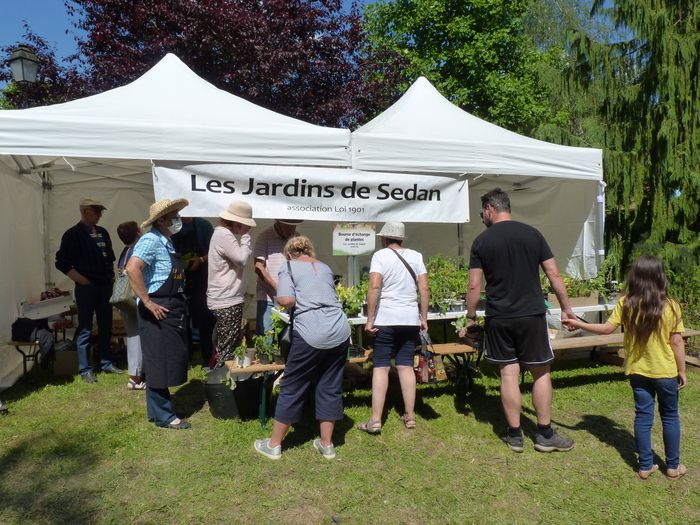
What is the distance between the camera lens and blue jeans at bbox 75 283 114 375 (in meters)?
5.18

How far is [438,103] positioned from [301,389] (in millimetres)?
4457

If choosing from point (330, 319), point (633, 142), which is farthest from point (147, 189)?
point (633, 142)

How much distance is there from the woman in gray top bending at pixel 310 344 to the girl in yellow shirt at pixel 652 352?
5.48 feet

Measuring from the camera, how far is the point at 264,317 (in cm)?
481

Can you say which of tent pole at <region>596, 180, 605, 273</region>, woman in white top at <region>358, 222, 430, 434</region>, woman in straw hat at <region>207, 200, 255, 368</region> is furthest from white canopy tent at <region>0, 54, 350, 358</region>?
tent pole at <region>596, 180, 605, 273</region>

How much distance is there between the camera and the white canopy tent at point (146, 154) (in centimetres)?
439

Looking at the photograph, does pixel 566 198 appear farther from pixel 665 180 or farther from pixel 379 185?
pixel 379 185

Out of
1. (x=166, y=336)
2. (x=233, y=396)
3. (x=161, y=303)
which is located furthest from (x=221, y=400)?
(x=161, y=303)

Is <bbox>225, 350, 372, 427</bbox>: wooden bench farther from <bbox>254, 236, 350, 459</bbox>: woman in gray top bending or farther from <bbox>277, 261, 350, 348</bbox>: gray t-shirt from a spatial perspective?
<bbox>277, 261, 350, 348</bbox>: gray t-shirt

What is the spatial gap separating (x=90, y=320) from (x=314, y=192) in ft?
8.36

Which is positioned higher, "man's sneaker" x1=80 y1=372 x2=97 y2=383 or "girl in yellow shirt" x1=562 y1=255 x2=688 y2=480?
"girl in yellow shirt" x1=562 y1=255 x2=688 y2=480

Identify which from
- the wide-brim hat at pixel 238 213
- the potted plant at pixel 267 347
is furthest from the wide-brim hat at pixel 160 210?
the potted plant at pixel 267 347

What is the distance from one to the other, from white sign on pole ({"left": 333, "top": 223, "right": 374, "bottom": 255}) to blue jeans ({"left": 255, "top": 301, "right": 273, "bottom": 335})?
79cm

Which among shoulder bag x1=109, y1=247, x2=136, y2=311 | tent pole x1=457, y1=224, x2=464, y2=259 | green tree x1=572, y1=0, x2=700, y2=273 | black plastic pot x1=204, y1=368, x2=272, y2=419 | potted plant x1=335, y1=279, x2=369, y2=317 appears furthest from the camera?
tent pole x1=457, y1=224, x2=464, y2=259
